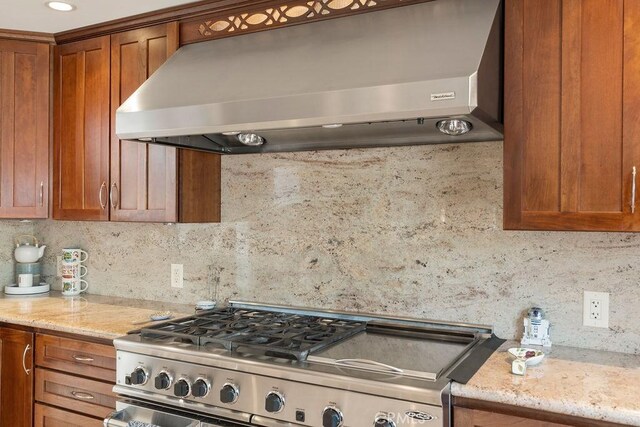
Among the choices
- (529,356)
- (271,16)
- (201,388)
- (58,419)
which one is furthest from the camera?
(58,419)

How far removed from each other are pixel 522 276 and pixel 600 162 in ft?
1.90

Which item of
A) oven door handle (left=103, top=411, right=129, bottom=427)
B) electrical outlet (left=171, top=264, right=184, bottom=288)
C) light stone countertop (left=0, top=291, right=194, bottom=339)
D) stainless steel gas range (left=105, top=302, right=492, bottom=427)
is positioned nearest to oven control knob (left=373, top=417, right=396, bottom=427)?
stainless steel gas range (left=105, top=302, right=492, bottom=427)

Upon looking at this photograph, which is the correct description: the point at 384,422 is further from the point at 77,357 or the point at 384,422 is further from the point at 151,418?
the point at 77,357

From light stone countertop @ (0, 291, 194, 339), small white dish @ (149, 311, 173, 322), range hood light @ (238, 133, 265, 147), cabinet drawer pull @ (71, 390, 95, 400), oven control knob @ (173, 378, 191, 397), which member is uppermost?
range hood light @ (238, 133, 265, 147)

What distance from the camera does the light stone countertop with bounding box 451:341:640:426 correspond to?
1.38m

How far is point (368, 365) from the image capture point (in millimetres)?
1669

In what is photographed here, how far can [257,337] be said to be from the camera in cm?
197

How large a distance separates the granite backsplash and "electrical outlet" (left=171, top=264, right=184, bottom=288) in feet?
0.11

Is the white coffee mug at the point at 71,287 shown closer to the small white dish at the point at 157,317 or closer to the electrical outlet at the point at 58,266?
the electrical outlet at the point at 58,266

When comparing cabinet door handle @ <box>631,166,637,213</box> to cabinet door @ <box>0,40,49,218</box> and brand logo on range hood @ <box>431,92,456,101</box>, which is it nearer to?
brand logo on range hood @ <box>431,92,456,101</box>

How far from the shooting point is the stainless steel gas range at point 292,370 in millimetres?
1569

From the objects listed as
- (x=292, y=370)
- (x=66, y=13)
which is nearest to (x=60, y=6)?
(x=66, y=13)

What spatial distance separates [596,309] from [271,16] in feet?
5.66

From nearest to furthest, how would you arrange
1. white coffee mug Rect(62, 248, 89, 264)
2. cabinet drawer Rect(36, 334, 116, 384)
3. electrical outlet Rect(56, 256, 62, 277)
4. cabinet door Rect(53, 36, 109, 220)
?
cabinet drawer Rect(36, 334, 116, 384), cabinet door Rect(53, 36, 109, 220), white coffee mug Rect(62, 248, 89, 264), electrical outlet Rect(56, 256, 62, 277)
